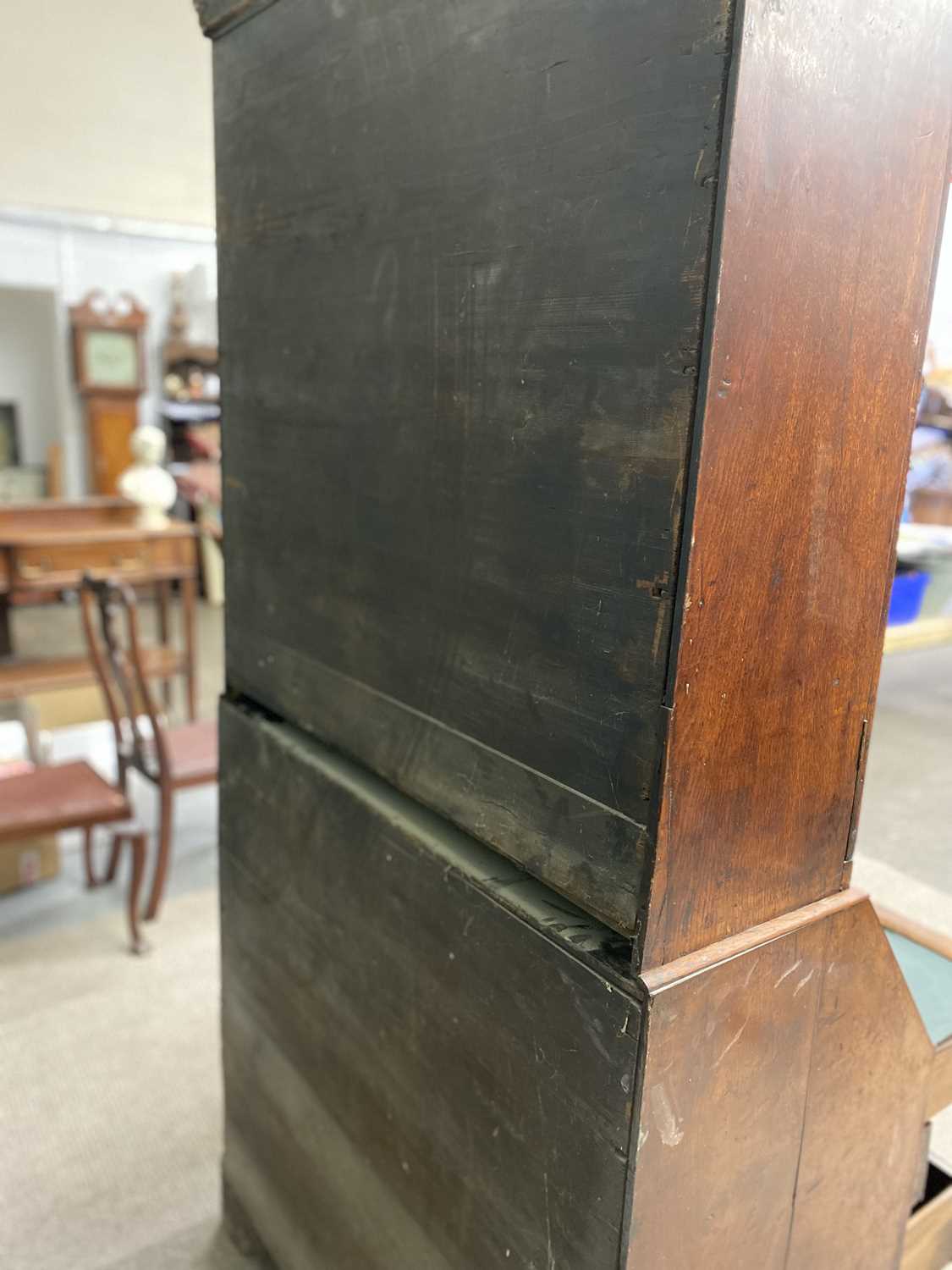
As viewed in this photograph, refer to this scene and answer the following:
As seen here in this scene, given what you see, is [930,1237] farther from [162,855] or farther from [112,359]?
[112,359]

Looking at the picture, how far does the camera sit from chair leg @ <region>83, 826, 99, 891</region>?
8.84 feet

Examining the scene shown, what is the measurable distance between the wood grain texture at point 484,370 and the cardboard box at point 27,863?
1926 millimetres

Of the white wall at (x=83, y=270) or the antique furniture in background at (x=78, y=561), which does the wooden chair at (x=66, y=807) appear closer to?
the antique furniture in background at (x=78, y=561)

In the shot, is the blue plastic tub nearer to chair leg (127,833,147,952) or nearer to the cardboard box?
chair leg (127,833,147,952)

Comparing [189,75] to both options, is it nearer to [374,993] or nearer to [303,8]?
[303,8]

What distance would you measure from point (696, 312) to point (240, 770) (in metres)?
0.91

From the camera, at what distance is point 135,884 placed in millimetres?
2451

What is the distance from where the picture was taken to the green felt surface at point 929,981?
1041mm

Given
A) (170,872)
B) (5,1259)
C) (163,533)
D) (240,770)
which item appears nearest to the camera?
(240,770)

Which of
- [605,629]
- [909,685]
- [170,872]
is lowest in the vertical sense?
[170,872]

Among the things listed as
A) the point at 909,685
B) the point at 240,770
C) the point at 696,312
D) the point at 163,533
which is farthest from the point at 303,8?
the point at 163,533

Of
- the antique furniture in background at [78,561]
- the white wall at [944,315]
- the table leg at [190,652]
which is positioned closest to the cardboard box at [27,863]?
the antique furniture in background at [78,561]

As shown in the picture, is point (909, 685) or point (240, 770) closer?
point (240, 770)

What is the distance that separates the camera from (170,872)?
9.39 feet
